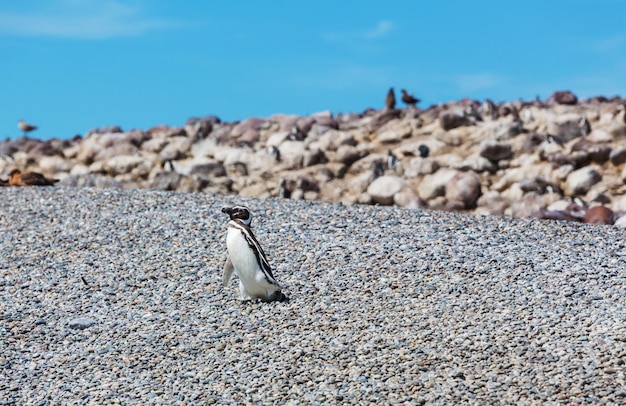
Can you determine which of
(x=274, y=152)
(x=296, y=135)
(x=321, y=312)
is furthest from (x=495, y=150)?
(x=321, y=312)

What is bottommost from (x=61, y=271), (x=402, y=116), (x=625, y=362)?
(x=625, y=362)

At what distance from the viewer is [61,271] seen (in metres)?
10.6

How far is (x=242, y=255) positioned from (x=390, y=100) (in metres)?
18.9

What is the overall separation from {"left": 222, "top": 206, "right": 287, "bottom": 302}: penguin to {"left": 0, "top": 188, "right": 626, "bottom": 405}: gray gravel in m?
0.13

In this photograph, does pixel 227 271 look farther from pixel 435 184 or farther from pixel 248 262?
pixel 435 184

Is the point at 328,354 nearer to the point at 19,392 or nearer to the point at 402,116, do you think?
the point at 19,392

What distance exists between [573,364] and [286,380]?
2.08m

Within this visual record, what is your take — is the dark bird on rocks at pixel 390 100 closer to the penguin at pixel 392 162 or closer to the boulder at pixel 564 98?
the boulder at pixel 564 98

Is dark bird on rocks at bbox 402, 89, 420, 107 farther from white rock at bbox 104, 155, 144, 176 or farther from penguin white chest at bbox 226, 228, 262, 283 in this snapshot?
penguin white chest at bbox 226, 228, 262, 283

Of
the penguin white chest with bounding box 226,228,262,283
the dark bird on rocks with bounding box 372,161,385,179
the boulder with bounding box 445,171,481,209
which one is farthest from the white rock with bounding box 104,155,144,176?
the penguin white chest with bounding box 226,228,262,283

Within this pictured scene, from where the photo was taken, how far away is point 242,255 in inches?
345

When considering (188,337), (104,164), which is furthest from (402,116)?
(188,337)

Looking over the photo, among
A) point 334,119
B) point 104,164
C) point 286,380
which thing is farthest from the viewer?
point 334,119

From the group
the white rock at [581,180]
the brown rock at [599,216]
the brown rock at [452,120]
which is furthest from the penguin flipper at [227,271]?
the brown rock at [452,120]
